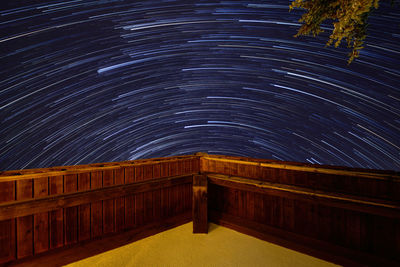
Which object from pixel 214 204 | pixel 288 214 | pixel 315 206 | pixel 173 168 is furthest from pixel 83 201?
pixel 315 206

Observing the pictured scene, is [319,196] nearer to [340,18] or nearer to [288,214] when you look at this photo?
[288,214]

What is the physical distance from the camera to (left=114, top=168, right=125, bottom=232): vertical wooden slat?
342 cm

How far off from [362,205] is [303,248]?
1.16m

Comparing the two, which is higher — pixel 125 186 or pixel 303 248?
pixel 125 186

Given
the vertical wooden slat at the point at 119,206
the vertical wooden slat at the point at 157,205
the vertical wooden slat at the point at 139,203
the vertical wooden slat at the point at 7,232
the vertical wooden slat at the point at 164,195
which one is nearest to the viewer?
the vertical wooden slat at the point at 7,232

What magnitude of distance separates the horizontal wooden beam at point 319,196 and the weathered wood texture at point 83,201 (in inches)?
39.8

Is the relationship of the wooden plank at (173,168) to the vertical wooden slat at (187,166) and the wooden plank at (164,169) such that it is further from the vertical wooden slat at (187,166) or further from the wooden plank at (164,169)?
the vertical wooden slat at (187,166)

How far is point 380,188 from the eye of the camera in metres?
2.80

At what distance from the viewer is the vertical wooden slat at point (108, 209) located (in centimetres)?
330

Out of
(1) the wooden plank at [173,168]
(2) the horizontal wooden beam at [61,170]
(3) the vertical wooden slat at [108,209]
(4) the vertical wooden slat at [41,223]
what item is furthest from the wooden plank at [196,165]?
(4) the vertical wooden slat at [41,223]

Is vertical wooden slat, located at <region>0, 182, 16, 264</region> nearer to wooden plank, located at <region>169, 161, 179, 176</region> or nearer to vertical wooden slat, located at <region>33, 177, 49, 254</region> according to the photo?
vertical wooden slat, located at <region>33, 177, 49, 254</region>

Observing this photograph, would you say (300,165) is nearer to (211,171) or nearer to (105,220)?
(211,171)

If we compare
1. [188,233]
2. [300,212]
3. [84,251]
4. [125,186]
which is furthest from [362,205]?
[84,251]

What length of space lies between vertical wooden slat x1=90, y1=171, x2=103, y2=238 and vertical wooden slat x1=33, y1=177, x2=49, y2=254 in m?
0.56
